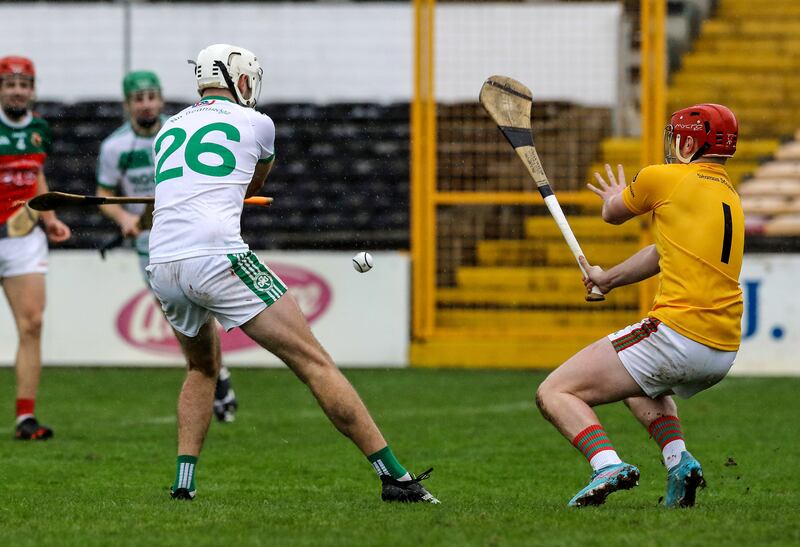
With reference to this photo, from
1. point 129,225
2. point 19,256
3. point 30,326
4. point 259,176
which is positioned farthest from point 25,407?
point 259,176

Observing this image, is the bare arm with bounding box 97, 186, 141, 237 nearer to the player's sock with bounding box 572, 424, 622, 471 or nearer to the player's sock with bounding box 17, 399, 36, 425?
the player's sock with bounding box 17, 399, 36, 425

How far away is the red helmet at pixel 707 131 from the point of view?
18.5 feet

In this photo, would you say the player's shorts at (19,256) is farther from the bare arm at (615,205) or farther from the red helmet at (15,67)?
the bare arm at (615,205)

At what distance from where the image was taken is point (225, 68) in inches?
237

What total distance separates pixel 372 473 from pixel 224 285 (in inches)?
74.4

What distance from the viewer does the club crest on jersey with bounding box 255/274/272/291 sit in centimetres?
576

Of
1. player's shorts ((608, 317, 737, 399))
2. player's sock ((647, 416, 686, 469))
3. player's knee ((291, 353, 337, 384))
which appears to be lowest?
player's sock ((647, 416, 686, 469))

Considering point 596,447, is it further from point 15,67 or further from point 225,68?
point 15,67

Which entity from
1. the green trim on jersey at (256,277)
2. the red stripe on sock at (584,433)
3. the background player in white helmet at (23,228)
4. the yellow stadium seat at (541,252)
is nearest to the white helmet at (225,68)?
the green trim on jersey at (256,277)

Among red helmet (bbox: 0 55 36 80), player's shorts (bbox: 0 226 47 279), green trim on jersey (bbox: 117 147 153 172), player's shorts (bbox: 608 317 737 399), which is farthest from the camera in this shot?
green trim on jersey (bbox: 117 147 153 172)

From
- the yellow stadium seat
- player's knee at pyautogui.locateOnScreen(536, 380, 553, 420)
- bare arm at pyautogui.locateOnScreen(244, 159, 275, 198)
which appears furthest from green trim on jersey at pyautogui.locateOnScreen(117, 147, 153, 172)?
player's knee at pyautogui.locateOnScreen(536, 380, 553, 420)

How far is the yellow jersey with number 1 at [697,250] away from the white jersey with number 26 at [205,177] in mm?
1496

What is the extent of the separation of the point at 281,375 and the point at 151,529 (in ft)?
24.4

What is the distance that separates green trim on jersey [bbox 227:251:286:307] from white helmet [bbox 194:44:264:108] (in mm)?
693
